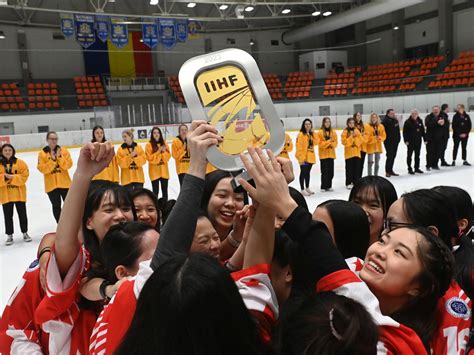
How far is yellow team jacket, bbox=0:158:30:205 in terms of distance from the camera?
19.5ft

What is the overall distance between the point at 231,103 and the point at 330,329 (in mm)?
663

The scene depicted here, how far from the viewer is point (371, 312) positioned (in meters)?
1.07

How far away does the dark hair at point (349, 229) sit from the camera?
1962mm

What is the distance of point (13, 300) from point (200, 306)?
1099mm

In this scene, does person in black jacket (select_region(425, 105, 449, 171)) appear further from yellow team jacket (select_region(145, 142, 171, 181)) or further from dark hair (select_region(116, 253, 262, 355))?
dark hair (select_region(116, 253, 262, 355))

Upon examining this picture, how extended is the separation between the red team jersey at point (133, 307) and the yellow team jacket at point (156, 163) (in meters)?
6.37

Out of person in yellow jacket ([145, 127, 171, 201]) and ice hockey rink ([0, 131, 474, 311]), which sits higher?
person in yellow jacket ([145, 127, 171, 201])

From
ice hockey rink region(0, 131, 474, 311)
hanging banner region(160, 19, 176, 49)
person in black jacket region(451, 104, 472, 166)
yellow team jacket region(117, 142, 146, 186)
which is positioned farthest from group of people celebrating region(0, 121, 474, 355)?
hanging banner region(160, 19, 176, 49)

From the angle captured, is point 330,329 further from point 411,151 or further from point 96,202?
point 411,151

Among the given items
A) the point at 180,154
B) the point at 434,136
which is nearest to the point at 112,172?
the point at 180,154

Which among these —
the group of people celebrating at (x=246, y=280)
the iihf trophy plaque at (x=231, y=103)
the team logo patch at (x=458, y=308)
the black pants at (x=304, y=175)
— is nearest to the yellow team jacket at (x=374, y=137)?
the black pants at (x=304, y=175)

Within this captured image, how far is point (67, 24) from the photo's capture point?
1568 centimetres

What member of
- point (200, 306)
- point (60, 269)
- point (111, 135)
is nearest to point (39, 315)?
point (60, 269)

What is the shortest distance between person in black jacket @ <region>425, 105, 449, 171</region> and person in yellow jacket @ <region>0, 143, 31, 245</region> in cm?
812
